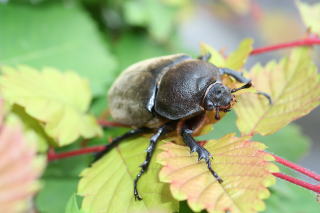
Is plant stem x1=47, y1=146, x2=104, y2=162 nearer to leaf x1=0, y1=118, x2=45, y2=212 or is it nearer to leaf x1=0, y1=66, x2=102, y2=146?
leaf x1=0, y1=66, x2=102, y2=146

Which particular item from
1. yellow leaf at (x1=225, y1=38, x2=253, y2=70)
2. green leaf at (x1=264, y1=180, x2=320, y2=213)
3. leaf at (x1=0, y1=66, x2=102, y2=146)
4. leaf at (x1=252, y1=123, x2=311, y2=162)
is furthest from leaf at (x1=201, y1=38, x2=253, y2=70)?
leaf at (x1=252, y1=123, x2=311, y2=162)

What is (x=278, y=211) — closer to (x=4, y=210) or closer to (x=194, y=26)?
(x=4, y=210)

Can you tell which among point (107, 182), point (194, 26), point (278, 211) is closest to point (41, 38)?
point (107, 182)

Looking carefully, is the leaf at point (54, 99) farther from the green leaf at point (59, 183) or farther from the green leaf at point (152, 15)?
the green leaf at point (152, 15)

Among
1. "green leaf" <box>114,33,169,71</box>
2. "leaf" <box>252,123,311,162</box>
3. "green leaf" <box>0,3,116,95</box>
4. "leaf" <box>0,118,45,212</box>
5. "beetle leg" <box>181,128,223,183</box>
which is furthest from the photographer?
"green leaf" <box>114,33,169,71</box>

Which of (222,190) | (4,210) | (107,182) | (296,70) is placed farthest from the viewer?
(296,70)
